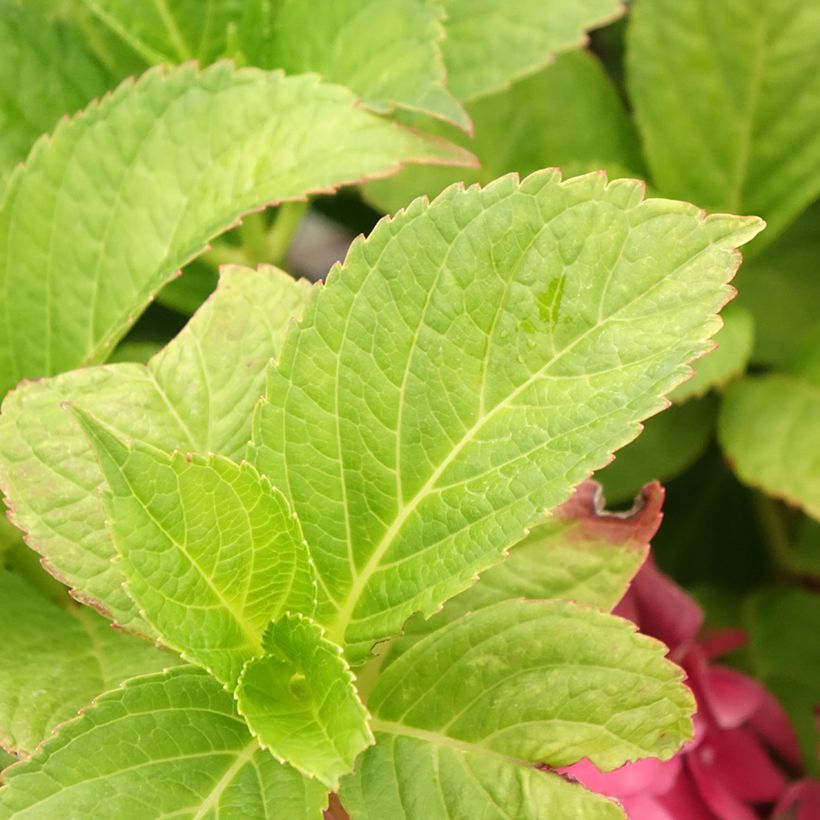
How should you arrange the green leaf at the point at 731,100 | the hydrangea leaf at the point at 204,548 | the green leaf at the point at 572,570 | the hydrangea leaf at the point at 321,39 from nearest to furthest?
the hydrangea leaf at the point at 204,548, the green leaf at the point at 572,570, the hydrangea leaf at the point at 321,39, the green leaf at the point at 731,100

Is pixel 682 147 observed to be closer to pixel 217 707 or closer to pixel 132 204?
pixel 132 204

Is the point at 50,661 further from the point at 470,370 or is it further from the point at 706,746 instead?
the point at 706,746

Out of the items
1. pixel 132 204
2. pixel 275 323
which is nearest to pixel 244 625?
pixel 275 323

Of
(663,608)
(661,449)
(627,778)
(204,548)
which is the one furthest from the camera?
(661,449)

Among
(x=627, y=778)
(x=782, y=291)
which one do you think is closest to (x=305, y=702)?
(x=627, y=778)

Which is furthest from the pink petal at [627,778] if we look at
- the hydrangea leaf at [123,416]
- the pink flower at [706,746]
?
the hydrangea leaf at [123,416]

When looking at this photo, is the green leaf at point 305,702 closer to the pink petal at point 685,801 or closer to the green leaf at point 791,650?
the pink petal at point 685,801

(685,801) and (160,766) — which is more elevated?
(160,766)
